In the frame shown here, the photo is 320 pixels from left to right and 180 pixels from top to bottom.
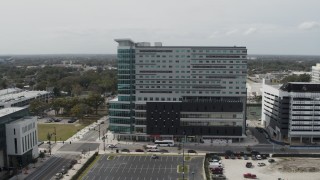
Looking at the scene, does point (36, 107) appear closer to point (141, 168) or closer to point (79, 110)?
point (79, 110)

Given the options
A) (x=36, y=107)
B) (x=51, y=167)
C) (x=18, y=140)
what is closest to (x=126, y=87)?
(x=51, y=167)

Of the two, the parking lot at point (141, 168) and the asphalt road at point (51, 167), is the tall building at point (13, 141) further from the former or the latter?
the parking lot at point (141, 168)

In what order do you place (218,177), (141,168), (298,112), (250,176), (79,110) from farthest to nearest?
(79,110)
(298,112)
(141,168)
(250,176)
(218,177)

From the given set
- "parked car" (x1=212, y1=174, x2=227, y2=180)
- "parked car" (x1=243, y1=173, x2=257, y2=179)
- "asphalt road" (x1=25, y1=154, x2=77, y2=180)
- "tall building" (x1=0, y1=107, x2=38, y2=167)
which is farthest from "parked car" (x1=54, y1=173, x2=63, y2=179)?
"parked car" (x1=243, y1=173, x2=257, y2=179)

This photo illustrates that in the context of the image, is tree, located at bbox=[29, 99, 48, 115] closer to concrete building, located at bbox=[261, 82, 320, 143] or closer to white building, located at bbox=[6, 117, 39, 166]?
white building, located at bbox=[6, 117, 39, 166]

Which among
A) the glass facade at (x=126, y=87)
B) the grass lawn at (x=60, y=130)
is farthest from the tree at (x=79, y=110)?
the glass facade at (x=126, y=87)

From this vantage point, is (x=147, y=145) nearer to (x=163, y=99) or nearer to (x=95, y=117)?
(x=163, y=99)
